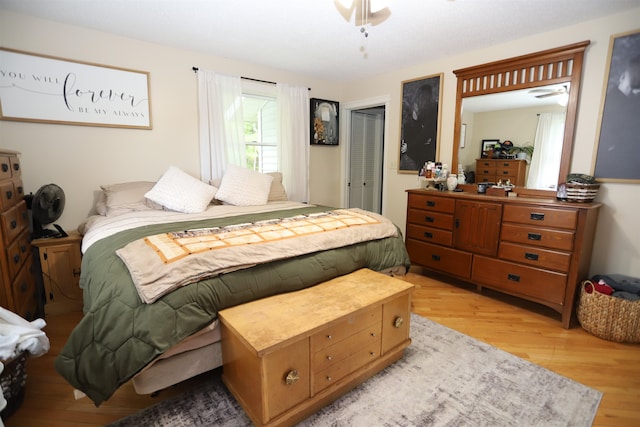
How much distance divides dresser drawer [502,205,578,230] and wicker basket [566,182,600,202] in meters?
0.22

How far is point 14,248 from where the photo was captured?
2035mm

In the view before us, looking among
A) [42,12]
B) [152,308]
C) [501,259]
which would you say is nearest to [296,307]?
[152,308]

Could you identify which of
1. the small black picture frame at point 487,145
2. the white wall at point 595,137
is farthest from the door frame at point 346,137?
the white wall at point 595,137

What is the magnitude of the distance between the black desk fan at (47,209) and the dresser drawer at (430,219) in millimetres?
3221

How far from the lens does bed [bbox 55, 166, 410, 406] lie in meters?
1.30

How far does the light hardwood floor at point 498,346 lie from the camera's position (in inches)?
58.9

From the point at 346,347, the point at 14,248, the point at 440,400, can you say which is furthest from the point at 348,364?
the point at 14,248

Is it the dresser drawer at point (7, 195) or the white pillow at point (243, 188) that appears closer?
the dresser drawer at point (7, 195)

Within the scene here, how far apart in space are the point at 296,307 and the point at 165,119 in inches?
104

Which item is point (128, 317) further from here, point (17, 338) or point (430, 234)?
point (430, 234)

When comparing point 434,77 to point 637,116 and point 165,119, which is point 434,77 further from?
point 165,119

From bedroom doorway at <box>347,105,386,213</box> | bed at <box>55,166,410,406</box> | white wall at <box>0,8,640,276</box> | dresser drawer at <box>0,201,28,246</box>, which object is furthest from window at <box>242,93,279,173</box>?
dresser drawer at <box>0,201,28,246</box>

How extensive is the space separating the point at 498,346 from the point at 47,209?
3.54m

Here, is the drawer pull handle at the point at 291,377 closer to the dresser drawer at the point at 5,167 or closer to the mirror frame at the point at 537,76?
the dresser drawer at the point at 5,167
